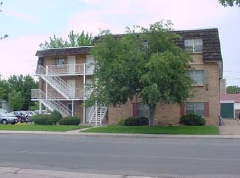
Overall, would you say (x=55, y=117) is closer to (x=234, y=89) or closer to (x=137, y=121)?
(x=137, y=121)

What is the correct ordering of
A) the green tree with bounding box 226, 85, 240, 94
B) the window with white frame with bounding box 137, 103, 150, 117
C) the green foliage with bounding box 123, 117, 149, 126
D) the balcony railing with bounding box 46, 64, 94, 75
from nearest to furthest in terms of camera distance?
the green foliage with bounding box 123, 117, 149, 126 < the window with white frame with bounding box 137, 103, 150, 117 < the balcony railing with bounding box 46, 64, 94, 75 < the green tree with bounding box 226, 85, 240, 94

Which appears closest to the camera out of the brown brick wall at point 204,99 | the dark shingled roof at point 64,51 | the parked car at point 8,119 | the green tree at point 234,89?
the brown brick wall at point 204,99

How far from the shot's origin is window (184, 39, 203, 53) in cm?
3769

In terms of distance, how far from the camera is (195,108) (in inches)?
1489

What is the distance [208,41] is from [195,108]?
6255 mm

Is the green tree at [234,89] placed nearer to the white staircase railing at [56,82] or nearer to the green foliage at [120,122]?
the white staircase railing at [56,82]

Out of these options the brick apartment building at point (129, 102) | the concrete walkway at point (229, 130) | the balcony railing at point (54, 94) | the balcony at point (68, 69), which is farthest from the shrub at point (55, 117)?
the concrete walkway at point (229, 130)

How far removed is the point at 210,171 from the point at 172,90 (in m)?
19.1

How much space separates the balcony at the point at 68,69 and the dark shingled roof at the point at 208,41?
10316mm

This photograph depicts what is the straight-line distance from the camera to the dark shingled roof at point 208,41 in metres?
37.1

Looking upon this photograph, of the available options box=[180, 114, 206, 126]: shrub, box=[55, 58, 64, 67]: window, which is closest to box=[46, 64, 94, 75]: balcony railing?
box=[55, 58, 64, 67]: window

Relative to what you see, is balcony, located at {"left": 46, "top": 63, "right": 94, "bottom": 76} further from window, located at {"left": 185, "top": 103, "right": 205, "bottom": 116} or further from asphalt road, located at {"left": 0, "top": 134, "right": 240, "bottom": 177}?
asphalt road, located at {"left": 0, "top": 134, "right": 240, "bottom": 177}

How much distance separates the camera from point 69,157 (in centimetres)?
1424

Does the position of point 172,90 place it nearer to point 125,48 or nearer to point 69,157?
point 125,48
